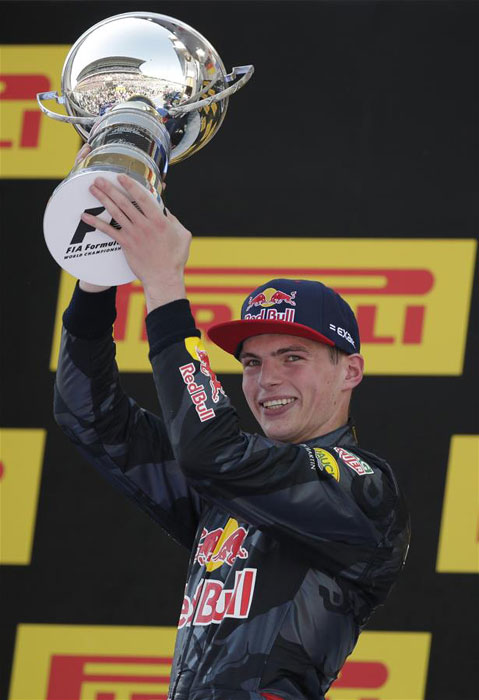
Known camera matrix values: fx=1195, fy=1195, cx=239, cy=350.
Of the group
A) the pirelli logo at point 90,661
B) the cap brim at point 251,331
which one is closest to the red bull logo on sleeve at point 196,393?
the cap brim at point 251,331

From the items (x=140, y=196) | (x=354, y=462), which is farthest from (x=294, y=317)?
(x=140, y=196)

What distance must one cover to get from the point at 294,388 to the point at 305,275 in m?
1.17

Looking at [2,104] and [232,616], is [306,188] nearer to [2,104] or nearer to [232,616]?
[2,104]

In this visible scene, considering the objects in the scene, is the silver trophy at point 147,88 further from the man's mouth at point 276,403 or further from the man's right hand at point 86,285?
→ the man's mouth at point 276,403

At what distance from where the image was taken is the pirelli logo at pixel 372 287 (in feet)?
10.0

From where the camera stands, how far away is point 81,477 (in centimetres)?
310

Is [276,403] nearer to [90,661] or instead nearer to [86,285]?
[86,285]

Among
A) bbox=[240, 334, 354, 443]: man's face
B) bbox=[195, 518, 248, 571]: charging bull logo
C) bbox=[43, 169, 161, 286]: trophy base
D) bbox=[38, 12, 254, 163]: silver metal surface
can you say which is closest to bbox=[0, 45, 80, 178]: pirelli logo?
bbox=[38, 12, 254, 163]: silver metal surface

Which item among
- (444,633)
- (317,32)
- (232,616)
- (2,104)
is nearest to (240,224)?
(317,32)

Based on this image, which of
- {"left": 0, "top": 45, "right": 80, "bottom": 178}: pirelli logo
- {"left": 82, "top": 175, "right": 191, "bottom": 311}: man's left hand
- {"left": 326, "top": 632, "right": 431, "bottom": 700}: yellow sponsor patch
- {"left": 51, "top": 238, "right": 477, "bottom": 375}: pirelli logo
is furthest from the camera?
{"left": 0, "top": 45, "right": 80, "bottom": 178}: pirelli logo

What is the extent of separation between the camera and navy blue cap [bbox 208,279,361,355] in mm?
1941

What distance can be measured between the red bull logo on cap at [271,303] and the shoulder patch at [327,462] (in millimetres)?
255

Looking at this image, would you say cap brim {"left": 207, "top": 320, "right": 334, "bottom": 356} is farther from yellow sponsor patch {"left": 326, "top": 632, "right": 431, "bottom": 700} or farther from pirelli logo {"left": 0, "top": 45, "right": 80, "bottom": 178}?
pirelli logo {"left": 0, "top": 45, "right": 80, "bottom": 178}

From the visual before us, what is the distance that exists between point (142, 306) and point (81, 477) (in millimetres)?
487
